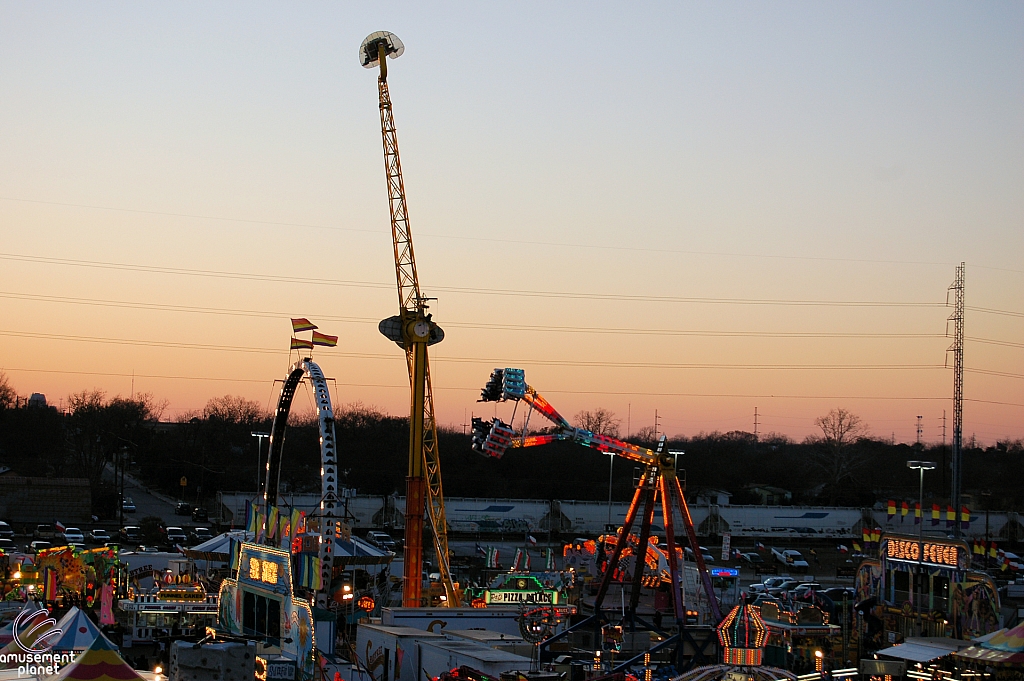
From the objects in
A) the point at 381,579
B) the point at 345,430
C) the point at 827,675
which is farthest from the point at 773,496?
the point at 827,675

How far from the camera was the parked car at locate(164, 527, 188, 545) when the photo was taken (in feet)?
234

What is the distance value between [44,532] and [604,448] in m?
45.7

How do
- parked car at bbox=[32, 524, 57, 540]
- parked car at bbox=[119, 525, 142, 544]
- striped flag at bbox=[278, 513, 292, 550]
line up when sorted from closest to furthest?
striped flag at bbox=[278, 513, 292, 550] < parked car at bbox=[32, 524, 57, 540] < parked car at bbox=[119, 525, 142, 544]

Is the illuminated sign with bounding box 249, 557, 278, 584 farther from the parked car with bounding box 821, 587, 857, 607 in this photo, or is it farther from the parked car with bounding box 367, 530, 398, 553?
the parked car with bounding box 367, 530, 398, 553

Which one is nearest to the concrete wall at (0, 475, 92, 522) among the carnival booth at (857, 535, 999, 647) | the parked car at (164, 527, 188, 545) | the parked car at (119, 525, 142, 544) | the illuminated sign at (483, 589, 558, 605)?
the parked car at (119, 525, 142, 544)

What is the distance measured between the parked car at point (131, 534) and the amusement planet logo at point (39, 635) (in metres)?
41.1

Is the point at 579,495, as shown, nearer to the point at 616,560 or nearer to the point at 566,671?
the point at 616,560

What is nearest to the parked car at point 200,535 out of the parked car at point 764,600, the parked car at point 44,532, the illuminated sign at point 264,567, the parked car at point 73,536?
the parked car at point 73,536

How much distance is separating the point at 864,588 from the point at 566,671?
46.6 ft

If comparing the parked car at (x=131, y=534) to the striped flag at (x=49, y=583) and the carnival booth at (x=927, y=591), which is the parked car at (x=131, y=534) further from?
the carnival booth at (x=927, y=591)

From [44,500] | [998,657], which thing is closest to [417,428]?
[998,657]

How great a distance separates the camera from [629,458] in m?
41.2

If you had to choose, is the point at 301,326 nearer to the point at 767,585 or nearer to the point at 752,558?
the point at 767,585

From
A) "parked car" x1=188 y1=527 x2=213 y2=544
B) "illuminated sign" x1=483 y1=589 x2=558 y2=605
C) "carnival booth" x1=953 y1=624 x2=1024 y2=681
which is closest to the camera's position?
"carnival booth" x1=953 y1=624 x2=1024 y2=681
